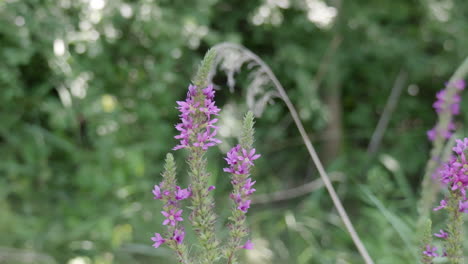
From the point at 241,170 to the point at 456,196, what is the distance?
0.55 meters

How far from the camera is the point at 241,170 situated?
4.08 ft

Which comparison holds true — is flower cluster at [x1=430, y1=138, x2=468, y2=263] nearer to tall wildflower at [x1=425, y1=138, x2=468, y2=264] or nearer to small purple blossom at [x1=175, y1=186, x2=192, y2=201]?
tall wildflower at [x1=425, y1=138, x2=468, y2=264]

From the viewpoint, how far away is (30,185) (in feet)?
11.6

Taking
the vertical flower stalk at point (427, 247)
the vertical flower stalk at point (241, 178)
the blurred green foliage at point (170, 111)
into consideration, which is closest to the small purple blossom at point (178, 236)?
the vertical flower stalk at point (241, 178)

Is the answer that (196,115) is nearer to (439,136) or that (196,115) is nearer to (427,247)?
(427,247)

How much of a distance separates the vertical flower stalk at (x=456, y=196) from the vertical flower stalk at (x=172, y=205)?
639 millimetres

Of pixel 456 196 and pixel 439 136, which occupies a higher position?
pixel 439 136

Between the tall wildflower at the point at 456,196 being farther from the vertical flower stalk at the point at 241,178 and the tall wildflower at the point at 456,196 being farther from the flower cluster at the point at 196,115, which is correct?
the flower cluster at the point at 196,115

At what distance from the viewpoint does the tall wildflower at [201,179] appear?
1225 mm

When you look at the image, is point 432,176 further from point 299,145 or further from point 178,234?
point 299,145

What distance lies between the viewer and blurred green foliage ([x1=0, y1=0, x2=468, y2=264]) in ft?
10.5

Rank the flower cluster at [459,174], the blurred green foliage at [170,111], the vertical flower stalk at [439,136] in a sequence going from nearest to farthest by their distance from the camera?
the flower cluster at [459,174], the vertical flower stalk at [439,136], the blurred green foliage at [170,111]

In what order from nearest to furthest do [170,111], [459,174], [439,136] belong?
1. [459,174]
2. [439,136]
3. [170,111]

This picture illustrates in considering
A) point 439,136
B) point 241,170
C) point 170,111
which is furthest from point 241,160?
point 170,111
